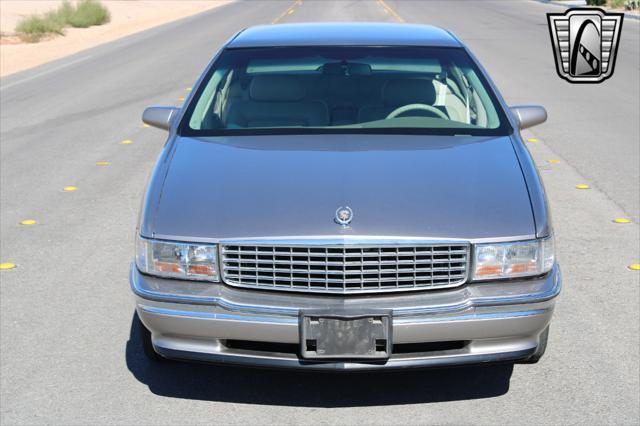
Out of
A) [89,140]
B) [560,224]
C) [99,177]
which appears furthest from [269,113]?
[89,140]

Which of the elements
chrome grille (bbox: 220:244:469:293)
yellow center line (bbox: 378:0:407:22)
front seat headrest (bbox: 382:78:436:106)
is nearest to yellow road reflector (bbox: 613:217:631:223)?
front seat headrest (bbox: 382:78:436:106)

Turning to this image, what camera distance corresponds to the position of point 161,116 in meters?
5.65

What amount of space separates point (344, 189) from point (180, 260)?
778mm

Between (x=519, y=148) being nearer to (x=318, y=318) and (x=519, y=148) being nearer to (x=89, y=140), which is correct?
(x=318, y=318)

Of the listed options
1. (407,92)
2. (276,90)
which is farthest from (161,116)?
(407,92)

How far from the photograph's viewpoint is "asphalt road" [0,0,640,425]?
440cm

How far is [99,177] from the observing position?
9.42m

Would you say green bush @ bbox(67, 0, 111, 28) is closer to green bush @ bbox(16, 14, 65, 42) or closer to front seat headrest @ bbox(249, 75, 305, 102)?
green bush @ bbox(16, 14, 65, 42)

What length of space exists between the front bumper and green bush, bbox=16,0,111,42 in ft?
84.8

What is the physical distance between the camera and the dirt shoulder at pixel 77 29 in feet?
77.7

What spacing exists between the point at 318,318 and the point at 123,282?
248 centimetres

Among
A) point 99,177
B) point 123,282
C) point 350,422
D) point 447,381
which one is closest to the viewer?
point 350,422

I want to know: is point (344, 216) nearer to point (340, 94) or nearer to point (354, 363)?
point (354, 363)

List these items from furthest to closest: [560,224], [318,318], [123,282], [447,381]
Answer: [560,224]
[123,282]
[447,381]
[318,318]
